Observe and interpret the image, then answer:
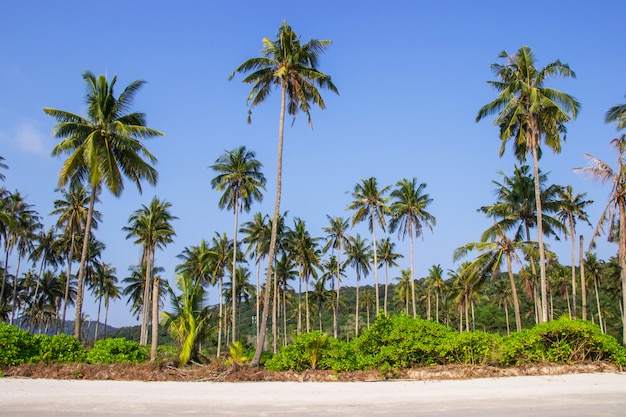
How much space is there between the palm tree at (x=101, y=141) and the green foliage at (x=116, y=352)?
3427mm

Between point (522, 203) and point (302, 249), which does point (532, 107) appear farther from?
point (302, 249)

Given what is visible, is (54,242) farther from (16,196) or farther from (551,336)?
(551,336)

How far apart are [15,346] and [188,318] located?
5.91 metres

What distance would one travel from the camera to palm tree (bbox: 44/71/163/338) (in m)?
20.5

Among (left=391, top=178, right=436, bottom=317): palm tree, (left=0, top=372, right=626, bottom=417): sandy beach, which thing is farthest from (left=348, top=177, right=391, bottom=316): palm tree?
(left=0, top=372, right=626, bottom=417): sandy beach

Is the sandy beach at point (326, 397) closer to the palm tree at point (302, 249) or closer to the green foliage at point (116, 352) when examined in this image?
the green foliage at point (116, 352)

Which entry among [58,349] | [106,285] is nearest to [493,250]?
[58,349]

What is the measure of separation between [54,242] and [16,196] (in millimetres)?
6127

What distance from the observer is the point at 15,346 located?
16.2m

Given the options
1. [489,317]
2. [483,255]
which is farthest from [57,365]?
[489,317]

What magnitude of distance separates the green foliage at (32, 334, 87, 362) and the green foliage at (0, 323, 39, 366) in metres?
0.22

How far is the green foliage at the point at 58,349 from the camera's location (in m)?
17.0

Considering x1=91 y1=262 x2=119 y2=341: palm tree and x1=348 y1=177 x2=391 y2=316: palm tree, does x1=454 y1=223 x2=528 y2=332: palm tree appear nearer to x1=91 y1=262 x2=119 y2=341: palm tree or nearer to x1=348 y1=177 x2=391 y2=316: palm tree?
x1=348 y1=177 x2=391 y2=316: palm tree

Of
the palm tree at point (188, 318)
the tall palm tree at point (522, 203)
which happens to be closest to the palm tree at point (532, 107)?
the tall palm tree at point (522, 203)
